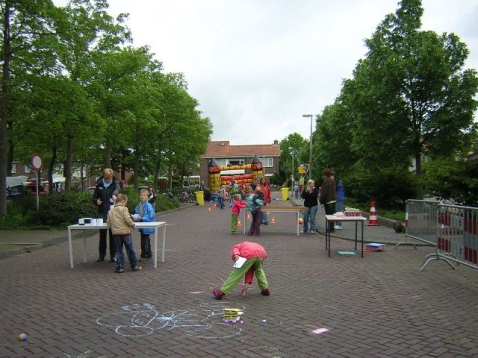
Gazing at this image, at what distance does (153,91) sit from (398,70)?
1356 centimetres

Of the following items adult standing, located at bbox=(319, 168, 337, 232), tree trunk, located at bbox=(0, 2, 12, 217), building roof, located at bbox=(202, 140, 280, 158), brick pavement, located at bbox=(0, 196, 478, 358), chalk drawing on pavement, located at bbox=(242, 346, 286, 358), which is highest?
building roof, located at bbox=(202, 140, 280, 158)

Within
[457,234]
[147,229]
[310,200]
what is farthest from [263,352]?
[310,200]

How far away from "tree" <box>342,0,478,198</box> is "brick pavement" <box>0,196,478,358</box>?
10974 millimetres

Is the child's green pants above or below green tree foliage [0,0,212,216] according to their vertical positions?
below

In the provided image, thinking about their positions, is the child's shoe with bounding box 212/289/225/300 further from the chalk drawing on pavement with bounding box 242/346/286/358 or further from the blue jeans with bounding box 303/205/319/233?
the blue jeans with bounding box 303/205/319/233

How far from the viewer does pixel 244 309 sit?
20.1 ft

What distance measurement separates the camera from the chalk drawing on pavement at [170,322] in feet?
16.9

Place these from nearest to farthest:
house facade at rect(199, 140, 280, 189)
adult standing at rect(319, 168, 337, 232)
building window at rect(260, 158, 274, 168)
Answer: adult standing at rect(319, 168, 337, 232)
house facade at rect(199, 140, 280, 189)
building window at rect(260, 158, 274, 168)

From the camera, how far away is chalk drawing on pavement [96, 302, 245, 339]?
5.16 metres

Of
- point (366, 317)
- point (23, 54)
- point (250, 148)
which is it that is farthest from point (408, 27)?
point (250, 148)

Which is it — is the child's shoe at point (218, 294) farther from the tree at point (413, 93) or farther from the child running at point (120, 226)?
the tree at point (413, 93)

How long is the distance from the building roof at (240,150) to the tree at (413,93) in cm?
7456

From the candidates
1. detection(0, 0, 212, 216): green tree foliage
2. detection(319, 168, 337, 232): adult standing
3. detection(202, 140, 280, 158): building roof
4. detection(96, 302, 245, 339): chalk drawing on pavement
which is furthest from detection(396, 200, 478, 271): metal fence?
detection(202, 140, 280, 158): building roof

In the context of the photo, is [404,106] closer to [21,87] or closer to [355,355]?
[21,87]
